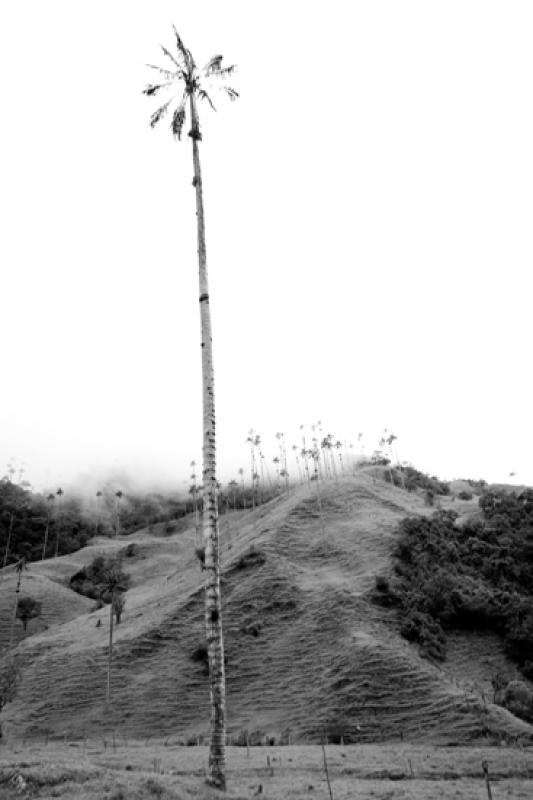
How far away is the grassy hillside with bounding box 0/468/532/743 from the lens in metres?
47.3

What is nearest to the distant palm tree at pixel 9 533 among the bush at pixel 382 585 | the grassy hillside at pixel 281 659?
the grassy hillside at pixel 281 659

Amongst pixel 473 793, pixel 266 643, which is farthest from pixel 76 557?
pixel 473 793

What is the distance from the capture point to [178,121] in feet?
75.7

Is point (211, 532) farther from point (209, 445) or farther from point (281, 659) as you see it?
point (281, 659)

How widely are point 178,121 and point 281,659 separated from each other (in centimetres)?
5303

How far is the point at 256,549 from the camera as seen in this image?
81125 millimetres

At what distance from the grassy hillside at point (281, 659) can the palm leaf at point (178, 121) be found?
41275 millimetres

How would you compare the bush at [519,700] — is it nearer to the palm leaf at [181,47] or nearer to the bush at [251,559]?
the bush at [251,559]

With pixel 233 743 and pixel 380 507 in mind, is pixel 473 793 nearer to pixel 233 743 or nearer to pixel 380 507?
pixel 233 743

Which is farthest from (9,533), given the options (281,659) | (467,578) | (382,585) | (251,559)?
(467,578)

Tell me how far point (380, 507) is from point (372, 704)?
2075 inches

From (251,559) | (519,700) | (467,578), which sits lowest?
(519,700)

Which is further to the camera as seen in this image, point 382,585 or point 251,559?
point 251,559

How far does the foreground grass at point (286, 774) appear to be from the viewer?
16094 millimetres
